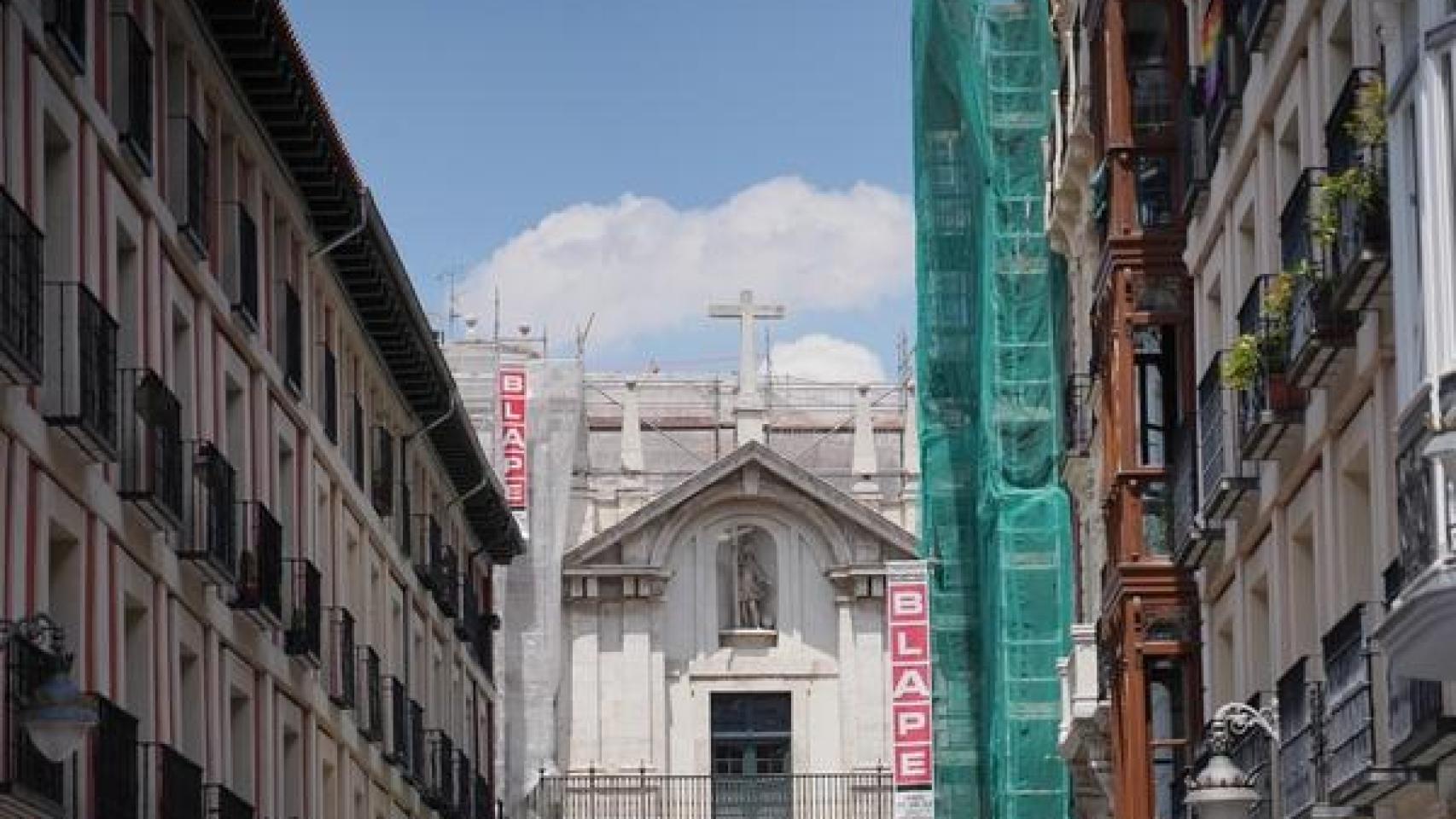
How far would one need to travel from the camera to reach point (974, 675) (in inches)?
2320

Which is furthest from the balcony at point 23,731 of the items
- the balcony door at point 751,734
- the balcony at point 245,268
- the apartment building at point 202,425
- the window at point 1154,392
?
the balcony door at point 751,734

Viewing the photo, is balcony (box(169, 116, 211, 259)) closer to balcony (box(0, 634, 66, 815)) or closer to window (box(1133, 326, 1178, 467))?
balcony (box(0, 634, 66, 815))

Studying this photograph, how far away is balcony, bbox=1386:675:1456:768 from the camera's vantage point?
74.8 ft

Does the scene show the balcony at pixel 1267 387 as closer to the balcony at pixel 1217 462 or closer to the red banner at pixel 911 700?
the balcony at pixel 1217 462

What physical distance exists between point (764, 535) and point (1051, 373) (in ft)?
112

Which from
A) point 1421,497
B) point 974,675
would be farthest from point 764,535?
point 1421,497

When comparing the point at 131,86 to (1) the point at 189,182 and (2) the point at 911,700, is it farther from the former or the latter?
(2) the point at 911,700

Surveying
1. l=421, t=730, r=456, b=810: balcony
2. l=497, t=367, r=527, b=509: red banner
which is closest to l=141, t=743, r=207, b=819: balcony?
l=421, t=730, r=456, b=810: balcony

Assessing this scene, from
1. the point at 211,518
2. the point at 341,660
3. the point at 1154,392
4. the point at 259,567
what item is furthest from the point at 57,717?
the point at 341,660

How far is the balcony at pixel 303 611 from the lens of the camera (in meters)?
39.6

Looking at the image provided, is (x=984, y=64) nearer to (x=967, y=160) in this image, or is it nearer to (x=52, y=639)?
(x=967, y=160)

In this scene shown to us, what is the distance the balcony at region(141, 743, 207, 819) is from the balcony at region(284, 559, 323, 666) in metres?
6.56

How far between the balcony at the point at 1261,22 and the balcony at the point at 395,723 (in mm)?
20258

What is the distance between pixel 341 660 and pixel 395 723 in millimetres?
6172
